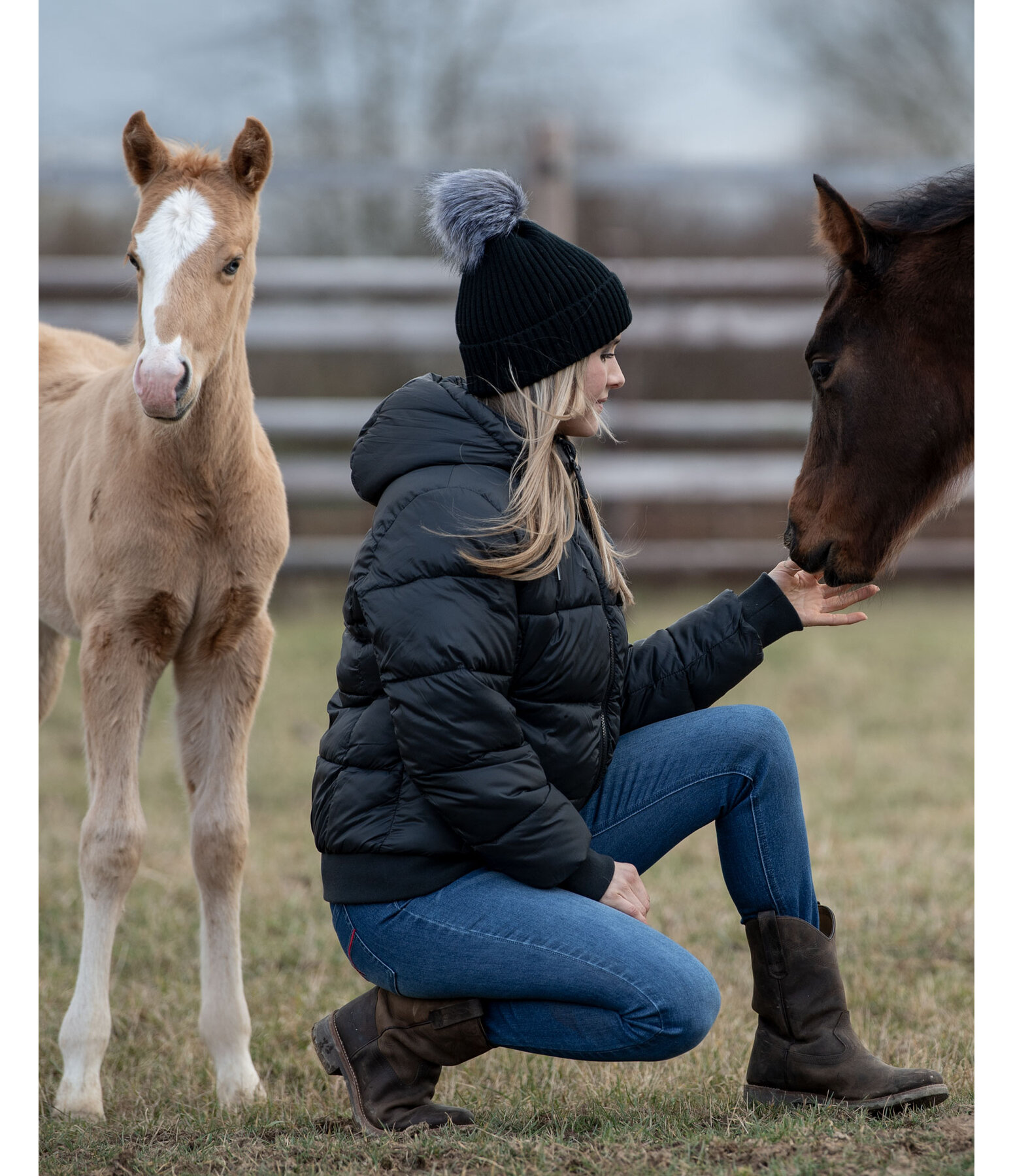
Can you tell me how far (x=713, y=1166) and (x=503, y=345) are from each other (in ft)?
5.16

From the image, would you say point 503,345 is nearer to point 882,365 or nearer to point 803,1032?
point 882,365

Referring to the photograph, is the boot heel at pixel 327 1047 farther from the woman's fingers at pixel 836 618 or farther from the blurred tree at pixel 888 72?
the blurred tree at pixel 888 72

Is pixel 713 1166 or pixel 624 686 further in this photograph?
pixel 624 686

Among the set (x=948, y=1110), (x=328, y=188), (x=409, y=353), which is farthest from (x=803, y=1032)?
(x=409, y=353)

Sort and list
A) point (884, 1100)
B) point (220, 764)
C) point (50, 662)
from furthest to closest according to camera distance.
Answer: point (50, 662) < point (220, 764) < point (884, 1100)

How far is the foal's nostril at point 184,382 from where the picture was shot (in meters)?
2.59

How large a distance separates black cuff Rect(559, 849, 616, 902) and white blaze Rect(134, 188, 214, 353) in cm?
143

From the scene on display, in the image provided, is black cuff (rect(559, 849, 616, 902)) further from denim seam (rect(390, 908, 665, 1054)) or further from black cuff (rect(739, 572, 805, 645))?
black cuff (rect(739, 572, 805, 645))

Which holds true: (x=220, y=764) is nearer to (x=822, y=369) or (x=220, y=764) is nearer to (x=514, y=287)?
(x=514, y=287)

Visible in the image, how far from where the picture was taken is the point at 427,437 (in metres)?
2.41

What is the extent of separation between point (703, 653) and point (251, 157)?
1617 mm

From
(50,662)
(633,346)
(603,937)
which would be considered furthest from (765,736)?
(633,346)

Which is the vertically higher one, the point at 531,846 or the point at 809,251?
the point at 809,251

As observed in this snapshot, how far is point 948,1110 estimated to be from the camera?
92.4 inches
